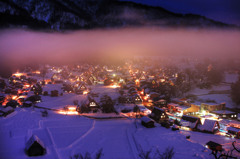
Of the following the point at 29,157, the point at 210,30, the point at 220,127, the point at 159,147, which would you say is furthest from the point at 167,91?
the point at 210,30

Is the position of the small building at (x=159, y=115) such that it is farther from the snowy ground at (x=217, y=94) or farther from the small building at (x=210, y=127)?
the snowy ground at (x=217, y=94)

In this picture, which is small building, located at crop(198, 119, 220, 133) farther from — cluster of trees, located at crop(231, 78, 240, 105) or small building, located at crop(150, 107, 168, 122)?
cluster of trees, located at crop(231, 78, 240, 105)

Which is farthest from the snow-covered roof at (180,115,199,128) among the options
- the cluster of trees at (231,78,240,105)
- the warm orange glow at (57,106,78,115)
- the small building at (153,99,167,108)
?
the cluster of trees at (231,78,240,105)

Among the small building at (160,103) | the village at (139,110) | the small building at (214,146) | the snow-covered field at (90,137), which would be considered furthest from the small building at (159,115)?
the small building at (214,146)

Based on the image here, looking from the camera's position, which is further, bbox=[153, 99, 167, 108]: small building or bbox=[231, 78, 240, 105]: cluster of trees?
bbox=[231, 78, 240, 105]: cluster of trees

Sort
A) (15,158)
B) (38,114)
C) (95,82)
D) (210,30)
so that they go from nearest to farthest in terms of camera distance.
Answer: (15,158)
(38,114)
(95,82)
(210,30)

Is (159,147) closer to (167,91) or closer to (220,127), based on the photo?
(220,127)

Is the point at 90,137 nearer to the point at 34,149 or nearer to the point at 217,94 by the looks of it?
the point at 34,149

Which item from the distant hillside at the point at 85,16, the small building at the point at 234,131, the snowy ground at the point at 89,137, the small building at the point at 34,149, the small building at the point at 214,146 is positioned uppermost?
the distant hillside at the point at 85,16
